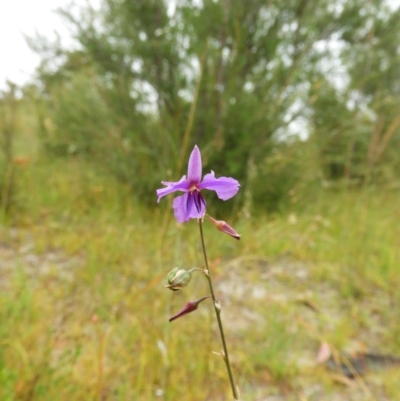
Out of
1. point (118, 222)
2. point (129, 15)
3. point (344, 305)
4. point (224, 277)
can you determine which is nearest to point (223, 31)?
point (129, 15)

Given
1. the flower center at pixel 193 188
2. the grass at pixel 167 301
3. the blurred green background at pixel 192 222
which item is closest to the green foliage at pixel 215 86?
the blurred green background at pixel 192 222

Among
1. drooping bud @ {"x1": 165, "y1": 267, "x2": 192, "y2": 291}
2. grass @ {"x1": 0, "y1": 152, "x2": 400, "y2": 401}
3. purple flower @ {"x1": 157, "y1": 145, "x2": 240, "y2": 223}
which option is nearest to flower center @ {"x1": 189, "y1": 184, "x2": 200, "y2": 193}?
purple flower @ {"x1": 157, "y1": 145, "x2": 240, "y2": 223}

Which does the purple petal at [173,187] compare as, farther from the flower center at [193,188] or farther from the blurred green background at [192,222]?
the blurred green background at [192,222]

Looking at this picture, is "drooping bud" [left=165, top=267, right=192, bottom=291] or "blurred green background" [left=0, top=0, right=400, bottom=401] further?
"blurred green background" [left=0, top=0, right=400, bottom=401]

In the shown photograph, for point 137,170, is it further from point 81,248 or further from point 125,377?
point 125,377

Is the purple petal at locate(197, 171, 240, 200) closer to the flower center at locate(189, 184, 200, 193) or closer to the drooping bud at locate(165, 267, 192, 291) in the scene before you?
the flower center at locate(189, 184, 200, 193)

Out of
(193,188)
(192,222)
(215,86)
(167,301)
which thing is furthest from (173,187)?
(215,86)
